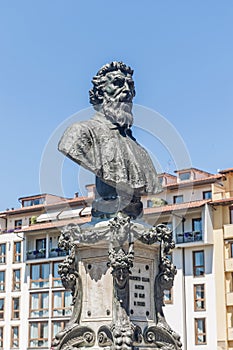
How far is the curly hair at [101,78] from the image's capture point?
1677cm

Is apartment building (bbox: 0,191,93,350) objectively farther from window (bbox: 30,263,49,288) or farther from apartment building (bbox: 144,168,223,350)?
apartment building (bbox: 144,168,223,350)

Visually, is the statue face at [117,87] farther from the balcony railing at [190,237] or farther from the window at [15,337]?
the window at [15,337]

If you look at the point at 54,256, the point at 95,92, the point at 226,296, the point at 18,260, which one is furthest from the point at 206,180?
the point at 95,92

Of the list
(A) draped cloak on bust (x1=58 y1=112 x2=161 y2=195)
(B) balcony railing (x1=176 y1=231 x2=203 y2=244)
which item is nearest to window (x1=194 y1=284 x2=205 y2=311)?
(B) balcony railing (x1=176 y1=231 x2=203 y2=244)

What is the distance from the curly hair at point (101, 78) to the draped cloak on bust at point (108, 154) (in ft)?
→ 1.51

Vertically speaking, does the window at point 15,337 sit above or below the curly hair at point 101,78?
below

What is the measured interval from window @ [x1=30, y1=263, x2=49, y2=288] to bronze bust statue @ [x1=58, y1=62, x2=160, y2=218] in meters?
51.9

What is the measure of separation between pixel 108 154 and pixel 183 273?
45.4 metres

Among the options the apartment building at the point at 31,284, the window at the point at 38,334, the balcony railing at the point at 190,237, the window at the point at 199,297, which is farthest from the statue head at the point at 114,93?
the window at the point at 38,334

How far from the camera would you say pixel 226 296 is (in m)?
57.8

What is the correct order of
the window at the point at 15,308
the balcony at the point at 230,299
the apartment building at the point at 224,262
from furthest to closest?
the window at the point at 15,308
the apartment building at the point at 224,262
the balcony at the point at 230,299

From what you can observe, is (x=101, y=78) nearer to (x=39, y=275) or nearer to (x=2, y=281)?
(x=39, y=275)

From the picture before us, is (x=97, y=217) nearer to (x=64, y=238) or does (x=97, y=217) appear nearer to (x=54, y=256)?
(x=64, y=238)

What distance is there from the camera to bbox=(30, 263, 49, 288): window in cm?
6769
